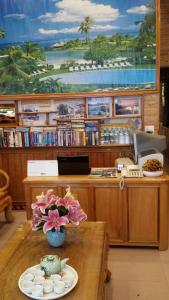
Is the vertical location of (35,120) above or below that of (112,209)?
above

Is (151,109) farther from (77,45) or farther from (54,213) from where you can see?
(54,213)

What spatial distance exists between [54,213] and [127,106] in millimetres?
2728

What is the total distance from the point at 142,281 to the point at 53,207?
4.02ft

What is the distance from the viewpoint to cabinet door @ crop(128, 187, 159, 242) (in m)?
3.26

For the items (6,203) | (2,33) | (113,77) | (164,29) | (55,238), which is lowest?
(6,203)

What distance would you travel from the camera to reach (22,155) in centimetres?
466

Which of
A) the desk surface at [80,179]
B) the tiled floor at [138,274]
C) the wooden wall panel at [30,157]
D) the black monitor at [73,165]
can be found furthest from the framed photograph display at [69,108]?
the tiled floor at [138,274]

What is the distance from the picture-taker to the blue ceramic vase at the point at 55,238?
88.4 inches

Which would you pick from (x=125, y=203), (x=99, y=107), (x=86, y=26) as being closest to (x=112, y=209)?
(x=125, y=203)

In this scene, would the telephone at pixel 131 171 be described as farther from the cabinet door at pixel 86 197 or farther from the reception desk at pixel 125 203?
the cabinet door at pixel 86 197

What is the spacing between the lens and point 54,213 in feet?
7.16

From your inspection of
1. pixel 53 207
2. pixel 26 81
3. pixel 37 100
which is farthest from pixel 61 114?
pixel 53 207

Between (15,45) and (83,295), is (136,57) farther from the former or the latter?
(83,295)

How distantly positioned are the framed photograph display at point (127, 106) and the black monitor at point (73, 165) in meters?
1.35
